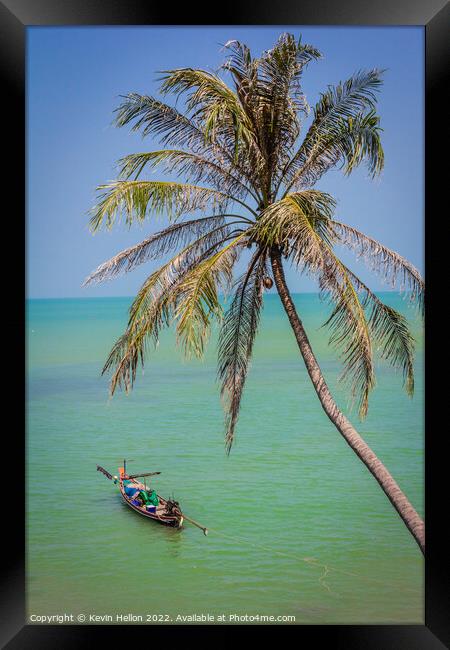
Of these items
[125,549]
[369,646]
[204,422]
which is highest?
[204,422]

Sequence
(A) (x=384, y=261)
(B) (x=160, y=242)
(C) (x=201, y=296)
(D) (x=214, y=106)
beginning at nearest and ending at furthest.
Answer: (C) (x=201, y=296) < (D) (x=214, y=106) < (A) (x=384, y=261) < (B) (x=160, y=242)

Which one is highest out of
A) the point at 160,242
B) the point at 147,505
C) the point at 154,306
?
the point at 160,242

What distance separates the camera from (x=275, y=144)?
23.0ft

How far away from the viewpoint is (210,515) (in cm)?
862

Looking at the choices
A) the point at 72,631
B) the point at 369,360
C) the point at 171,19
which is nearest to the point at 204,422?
the point at 72,631

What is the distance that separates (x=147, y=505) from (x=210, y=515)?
2.45 feet

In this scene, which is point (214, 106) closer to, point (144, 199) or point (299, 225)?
point (144, 199)

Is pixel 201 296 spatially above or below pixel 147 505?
above

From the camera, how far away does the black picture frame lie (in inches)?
268

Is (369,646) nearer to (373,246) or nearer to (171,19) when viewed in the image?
(373,246)

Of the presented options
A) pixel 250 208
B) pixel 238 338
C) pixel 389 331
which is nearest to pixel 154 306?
pixel 238 338

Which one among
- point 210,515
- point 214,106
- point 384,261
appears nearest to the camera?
point 214,106
